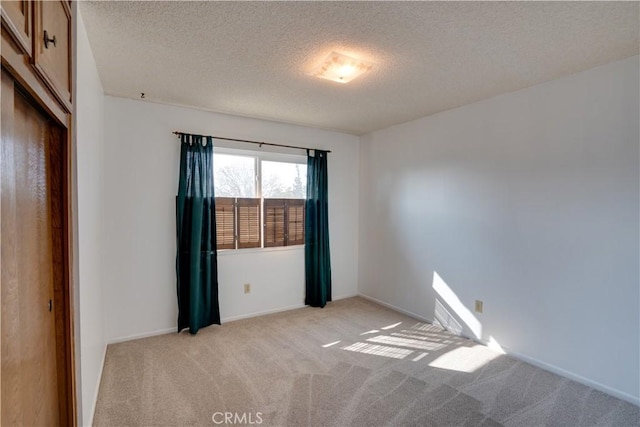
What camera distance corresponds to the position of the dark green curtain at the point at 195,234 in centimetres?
337

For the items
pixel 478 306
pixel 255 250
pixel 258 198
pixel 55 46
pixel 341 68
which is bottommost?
A: pixel 478 306

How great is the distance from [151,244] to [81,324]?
167 centimetres

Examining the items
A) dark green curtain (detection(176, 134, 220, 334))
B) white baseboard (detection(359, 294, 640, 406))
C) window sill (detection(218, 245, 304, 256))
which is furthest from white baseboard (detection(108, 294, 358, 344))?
white baseboard (detection(359, 294, 640, 406))

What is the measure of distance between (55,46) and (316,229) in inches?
128

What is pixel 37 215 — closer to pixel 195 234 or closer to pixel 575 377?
pixel 195 234

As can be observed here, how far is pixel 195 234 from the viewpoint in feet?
11.1

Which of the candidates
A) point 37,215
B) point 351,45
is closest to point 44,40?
point 37,215

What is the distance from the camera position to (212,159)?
3.53m

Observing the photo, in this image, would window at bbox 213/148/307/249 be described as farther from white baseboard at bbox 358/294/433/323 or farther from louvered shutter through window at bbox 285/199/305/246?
white baseboard at bbox 358/294/433/323

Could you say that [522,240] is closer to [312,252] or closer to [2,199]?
[312,252]

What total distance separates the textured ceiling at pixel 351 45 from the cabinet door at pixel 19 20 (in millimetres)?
765

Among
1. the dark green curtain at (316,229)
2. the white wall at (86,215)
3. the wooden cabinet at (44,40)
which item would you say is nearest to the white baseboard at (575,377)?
the dark green curtain at (316,229)

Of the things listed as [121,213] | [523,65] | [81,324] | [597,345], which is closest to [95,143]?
[121,213]

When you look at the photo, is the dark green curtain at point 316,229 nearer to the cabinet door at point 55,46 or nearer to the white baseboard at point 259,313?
the white baseboard at point 259,313
